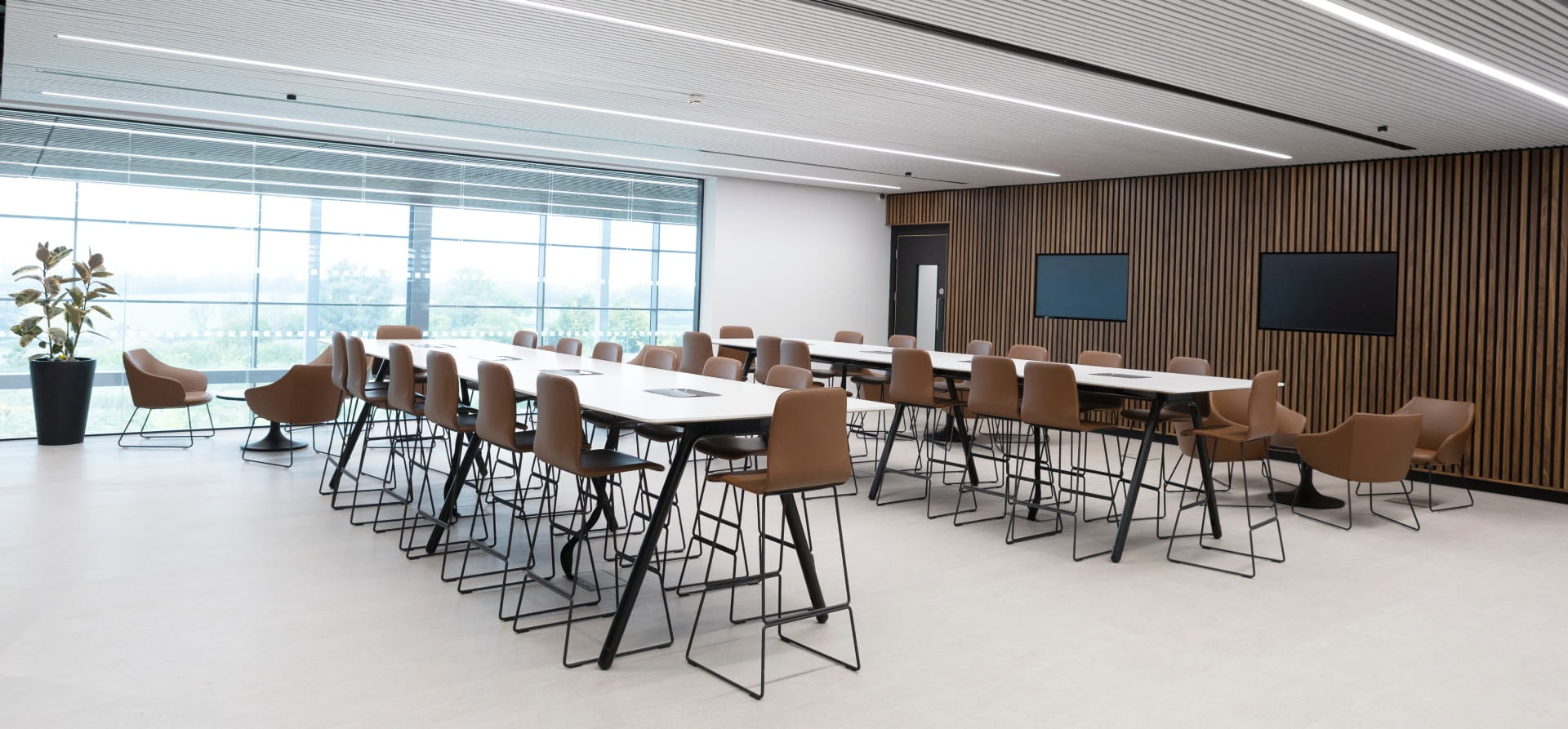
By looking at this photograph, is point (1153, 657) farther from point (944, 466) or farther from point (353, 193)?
point (353, 193)

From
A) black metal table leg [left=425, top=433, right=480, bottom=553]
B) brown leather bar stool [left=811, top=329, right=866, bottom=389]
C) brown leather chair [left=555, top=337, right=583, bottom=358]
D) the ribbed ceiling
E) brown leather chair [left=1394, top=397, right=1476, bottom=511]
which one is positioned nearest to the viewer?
the ribbed ceiling

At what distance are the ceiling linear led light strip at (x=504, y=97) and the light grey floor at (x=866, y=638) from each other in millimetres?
2670

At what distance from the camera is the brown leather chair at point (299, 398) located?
25.1 feet

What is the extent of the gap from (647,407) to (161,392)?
5.86 m

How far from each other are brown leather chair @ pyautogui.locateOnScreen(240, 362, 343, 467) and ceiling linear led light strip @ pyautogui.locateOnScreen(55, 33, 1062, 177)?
2.22 m

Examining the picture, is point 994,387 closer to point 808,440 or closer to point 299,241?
point 808,440

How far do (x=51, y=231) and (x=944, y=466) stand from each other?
24.9ft

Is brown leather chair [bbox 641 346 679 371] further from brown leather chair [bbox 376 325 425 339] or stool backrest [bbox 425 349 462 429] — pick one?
brown leather chair [bbox 376 325 425 339]

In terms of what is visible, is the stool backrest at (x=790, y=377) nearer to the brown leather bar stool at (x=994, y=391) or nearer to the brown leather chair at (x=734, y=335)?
the brown leather bar stool at (x=994, y=391)

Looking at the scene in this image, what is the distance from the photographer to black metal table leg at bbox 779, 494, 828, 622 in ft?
14.1

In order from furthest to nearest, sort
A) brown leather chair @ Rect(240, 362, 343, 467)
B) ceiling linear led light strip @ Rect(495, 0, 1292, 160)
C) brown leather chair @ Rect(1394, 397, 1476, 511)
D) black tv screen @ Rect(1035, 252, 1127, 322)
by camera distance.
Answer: black tv screen @ Rect(1035, 252, 1127, 322) < brown leather chair @ Rect(240, 362, 343, 467) < brown leather chair @ Rect(1394, 397, 1476, 511) < ceiling linear led light strip @ Rect(495, 0, 1292, 160)

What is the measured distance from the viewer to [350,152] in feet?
32.7

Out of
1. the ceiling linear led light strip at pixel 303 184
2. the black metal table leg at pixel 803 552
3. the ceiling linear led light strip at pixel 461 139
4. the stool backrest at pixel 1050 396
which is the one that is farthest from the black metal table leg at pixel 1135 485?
the ceiling linear led light strip at pixel 303 184

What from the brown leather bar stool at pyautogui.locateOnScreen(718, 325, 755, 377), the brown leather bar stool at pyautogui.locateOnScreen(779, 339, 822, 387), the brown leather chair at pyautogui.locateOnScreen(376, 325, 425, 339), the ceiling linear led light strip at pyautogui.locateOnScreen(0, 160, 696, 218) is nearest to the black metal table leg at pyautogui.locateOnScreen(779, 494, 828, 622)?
the brown leather bar stool at pyautogui.locateOnScreen(779, 339, 822, 387)
